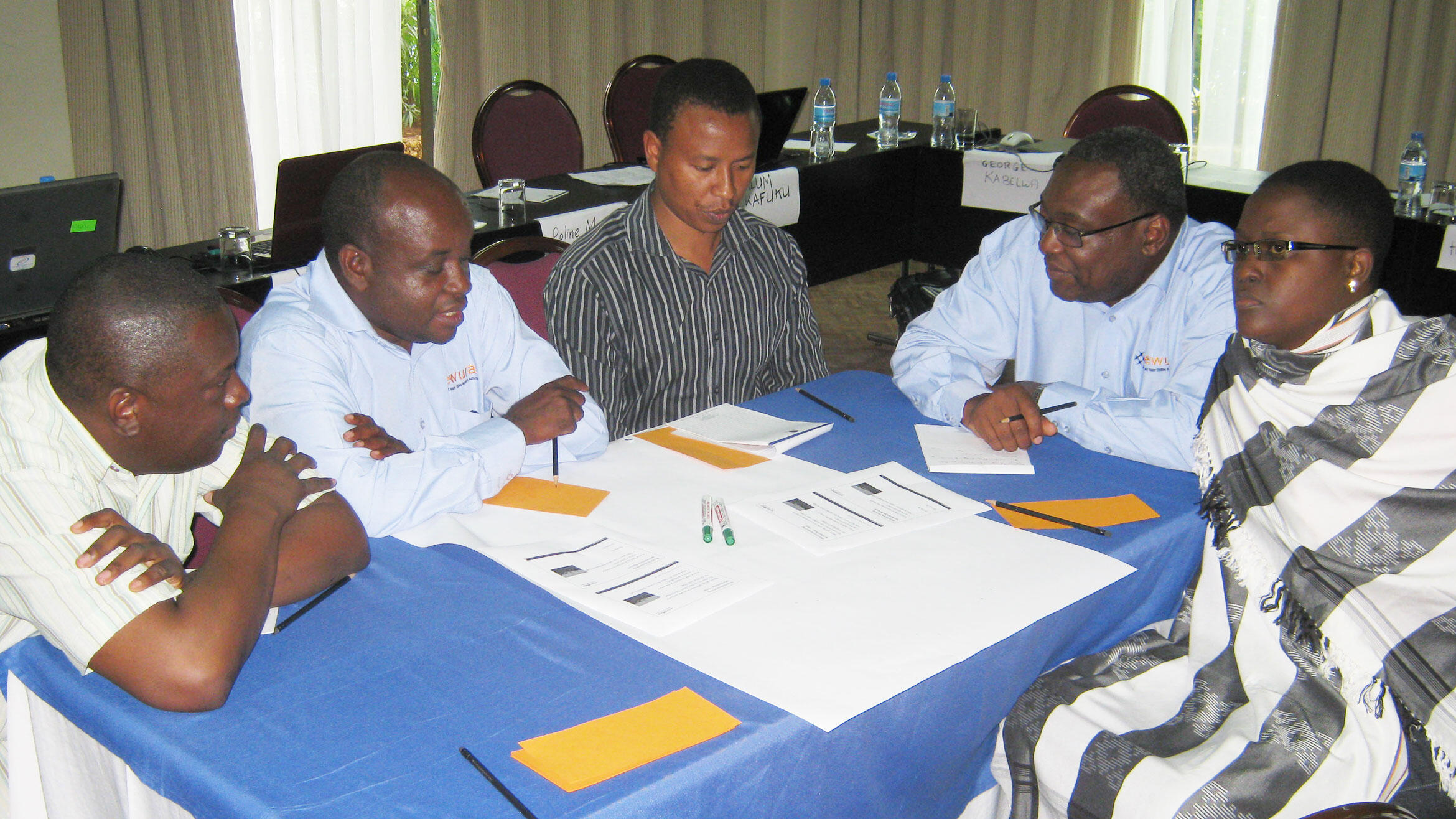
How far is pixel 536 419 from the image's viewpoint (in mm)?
1813

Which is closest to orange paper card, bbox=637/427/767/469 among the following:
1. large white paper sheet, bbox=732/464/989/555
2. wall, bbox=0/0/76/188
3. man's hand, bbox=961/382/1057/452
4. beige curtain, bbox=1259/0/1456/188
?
large white paper sheet, bbox=732/464/989/555

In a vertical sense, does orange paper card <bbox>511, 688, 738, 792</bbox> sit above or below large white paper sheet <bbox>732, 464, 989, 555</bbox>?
below

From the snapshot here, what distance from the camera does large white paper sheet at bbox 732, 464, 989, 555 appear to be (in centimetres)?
159

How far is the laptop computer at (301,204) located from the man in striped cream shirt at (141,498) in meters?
1.53

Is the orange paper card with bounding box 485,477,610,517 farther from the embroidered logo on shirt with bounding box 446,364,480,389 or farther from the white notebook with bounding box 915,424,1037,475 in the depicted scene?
the white notebook with bounding box 915,424,1037,475

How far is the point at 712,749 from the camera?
1.12 metres

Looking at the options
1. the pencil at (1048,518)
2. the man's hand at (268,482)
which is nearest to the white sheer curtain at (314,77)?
the man's hand at (268,482)

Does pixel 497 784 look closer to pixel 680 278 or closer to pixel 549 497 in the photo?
pixel 549 497

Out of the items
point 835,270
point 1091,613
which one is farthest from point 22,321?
point 835,270

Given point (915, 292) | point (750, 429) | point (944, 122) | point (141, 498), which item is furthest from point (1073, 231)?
point (944, 122)

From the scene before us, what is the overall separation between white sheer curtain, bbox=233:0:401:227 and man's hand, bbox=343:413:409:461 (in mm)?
3297

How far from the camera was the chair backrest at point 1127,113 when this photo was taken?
4320 mm

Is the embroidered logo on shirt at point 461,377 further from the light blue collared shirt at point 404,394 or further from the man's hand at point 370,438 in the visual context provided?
the man's hand at point 370,438

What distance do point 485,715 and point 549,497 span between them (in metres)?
0.57
